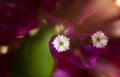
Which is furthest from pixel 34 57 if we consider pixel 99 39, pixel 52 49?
pixel 99 39

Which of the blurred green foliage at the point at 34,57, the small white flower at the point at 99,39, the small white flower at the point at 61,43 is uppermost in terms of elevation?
the small white flower at the point at 99,39

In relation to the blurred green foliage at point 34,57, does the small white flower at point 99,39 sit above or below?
above

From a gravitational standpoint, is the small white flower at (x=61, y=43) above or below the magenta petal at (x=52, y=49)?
above

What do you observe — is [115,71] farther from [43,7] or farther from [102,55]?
[43,7]

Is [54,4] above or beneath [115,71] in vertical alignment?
above

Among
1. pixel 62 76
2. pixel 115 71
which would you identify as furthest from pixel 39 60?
pixel 115 71
